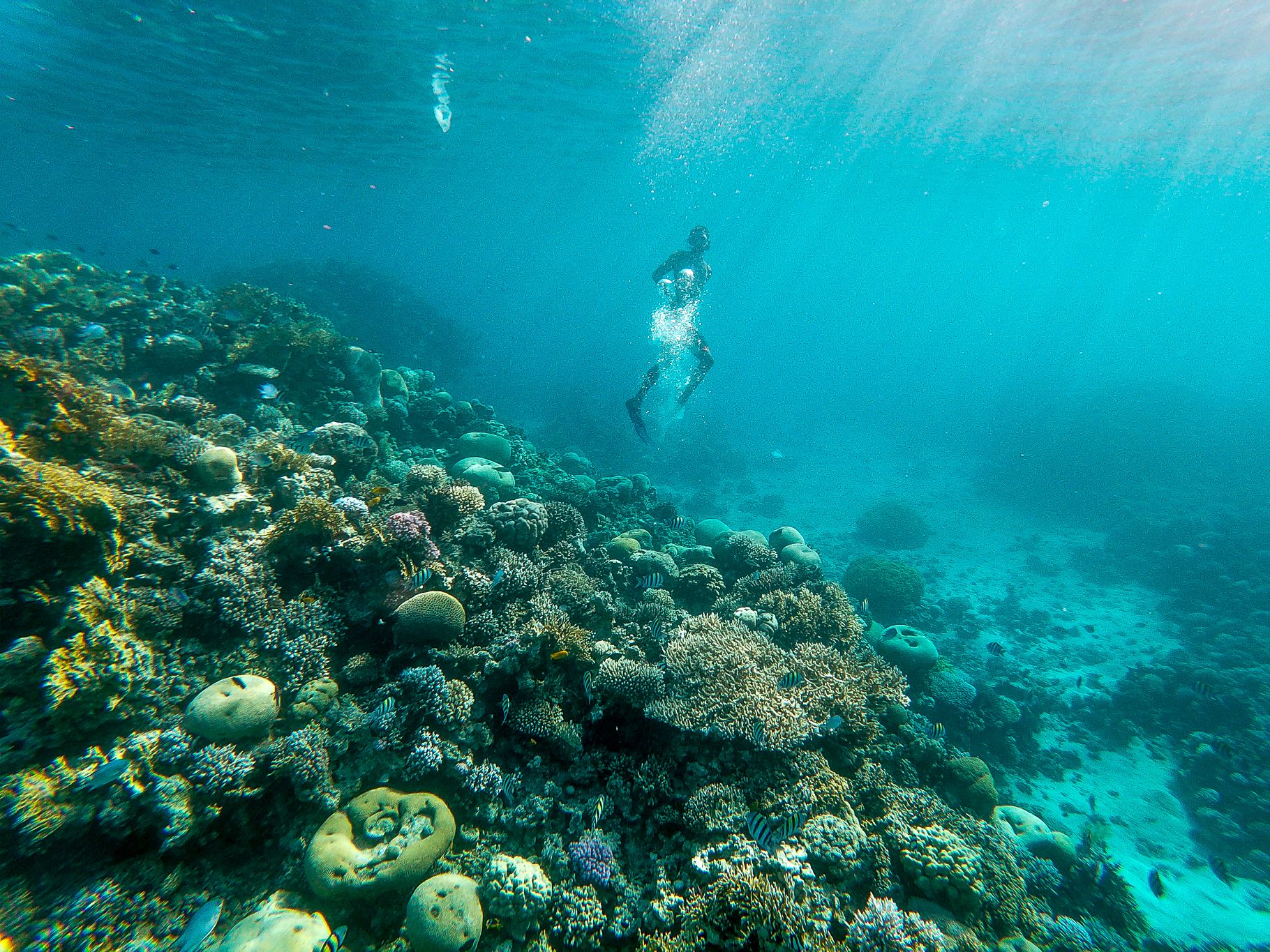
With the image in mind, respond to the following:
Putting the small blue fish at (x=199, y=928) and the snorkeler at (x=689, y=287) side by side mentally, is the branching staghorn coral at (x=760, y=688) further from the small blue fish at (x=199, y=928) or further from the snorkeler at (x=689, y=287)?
the snorkeler at (x=689, y=287)

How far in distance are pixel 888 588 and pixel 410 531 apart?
14.2 metres

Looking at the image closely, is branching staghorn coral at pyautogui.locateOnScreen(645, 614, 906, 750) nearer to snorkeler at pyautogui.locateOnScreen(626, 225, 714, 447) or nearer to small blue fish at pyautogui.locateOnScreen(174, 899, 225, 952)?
small blue fish at pyautogui.locateOnScreen(174, 899, 225, 952)

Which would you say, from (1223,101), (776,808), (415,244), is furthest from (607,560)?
(415,244)

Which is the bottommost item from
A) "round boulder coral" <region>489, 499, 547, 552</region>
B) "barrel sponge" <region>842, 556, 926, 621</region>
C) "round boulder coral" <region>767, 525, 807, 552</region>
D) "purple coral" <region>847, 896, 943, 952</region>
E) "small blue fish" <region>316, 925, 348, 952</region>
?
"small blue fish" <region>316, 925, 348, 952</region>

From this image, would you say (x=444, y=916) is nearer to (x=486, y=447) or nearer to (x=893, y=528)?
(x=486, y=447)

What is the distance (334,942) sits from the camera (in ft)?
11.3

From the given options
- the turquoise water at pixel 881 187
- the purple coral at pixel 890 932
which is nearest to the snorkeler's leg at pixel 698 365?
the turquoise water at pixel 881 187

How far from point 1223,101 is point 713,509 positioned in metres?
33.5

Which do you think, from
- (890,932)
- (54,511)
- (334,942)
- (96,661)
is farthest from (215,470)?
(890,932)

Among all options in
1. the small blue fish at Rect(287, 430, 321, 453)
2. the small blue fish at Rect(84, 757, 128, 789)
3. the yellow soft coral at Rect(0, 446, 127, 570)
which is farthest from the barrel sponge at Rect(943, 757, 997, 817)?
the small blue fish at Rect(287, 430, 321, 453)

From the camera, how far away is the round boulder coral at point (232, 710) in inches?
165

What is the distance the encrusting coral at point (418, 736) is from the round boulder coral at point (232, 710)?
0.8 inches

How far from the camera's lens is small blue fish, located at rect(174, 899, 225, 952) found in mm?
3531

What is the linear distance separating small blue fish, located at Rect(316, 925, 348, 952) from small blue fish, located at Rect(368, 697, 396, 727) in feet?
4.76
